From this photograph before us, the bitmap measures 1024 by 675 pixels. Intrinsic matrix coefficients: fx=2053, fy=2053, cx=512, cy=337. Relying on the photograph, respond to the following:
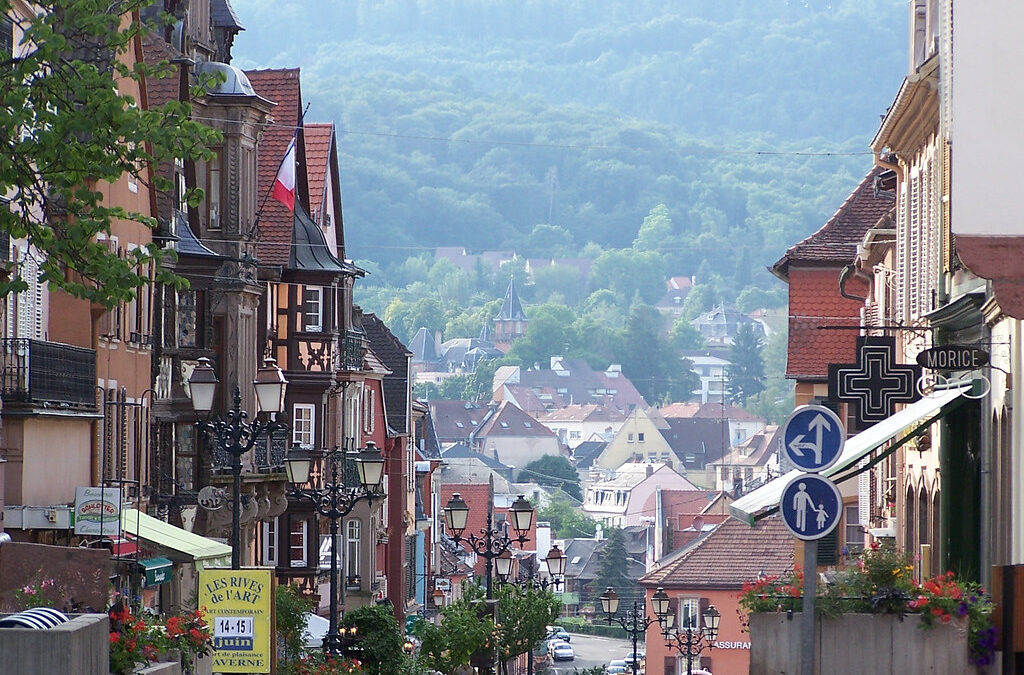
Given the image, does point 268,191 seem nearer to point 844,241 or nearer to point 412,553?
point 844,241

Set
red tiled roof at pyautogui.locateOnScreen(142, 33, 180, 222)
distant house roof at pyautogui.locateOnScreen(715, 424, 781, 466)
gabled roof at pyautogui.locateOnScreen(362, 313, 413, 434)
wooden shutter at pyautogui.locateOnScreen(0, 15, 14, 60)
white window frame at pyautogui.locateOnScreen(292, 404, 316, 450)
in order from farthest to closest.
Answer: distant house roof at pyautogui.locateOnScreen(715, 424, 781, 466) < gabled roof at pyautogui.locateOnScreen(362, 313, 413, 434) < white window frame at pyautogui.locateOnScreen(292, 404, 316, 450) < red tiled roof at pyautogui.locateOnScreen(142, 33, 180, 222) < wooden shutter at pyautogui.locateOnScreen(0, 15, 14, 60)

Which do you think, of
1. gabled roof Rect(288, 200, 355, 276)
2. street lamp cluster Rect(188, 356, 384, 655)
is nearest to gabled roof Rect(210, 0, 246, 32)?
gabled roof Rect(288, 200, 355, 276)

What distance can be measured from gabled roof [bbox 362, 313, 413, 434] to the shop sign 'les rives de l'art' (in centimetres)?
4180

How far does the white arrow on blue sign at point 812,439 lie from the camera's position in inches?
501

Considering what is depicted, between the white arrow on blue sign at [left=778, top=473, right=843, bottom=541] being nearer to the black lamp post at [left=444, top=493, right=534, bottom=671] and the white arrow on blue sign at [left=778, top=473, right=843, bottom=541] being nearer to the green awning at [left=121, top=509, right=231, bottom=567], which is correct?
the green awning at [left=121, top=509, right=231, bottom=567]

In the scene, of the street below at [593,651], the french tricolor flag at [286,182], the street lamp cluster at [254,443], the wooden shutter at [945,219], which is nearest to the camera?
the wooden shutter at [945,219]

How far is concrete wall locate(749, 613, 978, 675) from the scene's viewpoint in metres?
13.8

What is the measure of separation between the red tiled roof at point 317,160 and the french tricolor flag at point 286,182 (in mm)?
5112

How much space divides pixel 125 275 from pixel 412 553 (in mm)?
51605

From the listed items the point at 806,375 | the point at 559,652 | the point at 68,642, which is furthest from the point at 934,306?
the point at 559,652

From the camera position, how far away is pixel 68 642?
10.8 m

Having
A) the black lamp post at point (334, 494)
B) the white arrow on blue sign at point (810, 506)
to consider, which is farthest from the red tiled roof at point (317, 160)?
the white arrow on blue sign at point (810, 506)

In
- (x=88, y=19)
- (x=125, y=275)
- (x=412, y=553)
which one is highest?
(x=88, y=19)

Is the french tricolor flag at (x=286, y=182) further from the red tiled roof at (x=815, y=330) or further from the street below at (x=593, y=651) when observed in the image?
the street below at (x=593, y=651)
